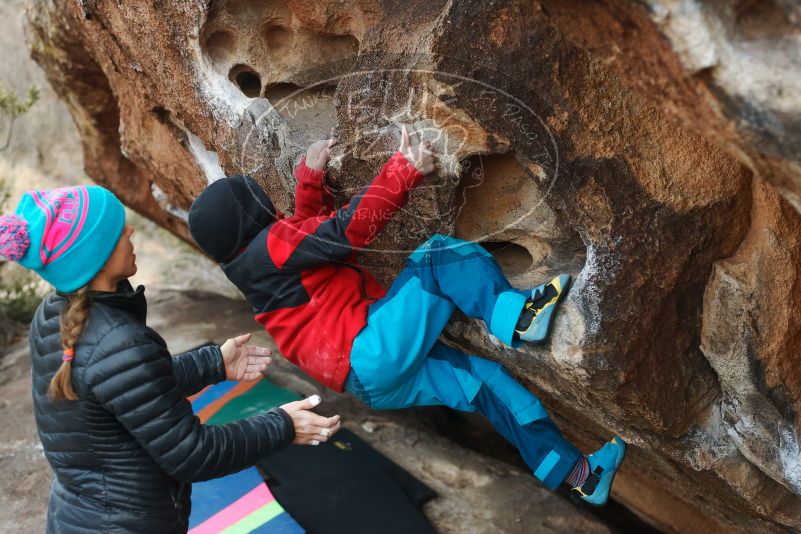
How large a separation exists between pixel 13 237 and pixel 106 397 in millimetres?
425

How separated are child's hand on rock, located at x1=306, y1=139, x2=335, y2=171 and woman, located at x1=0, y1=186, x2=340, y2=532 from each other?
895 mm

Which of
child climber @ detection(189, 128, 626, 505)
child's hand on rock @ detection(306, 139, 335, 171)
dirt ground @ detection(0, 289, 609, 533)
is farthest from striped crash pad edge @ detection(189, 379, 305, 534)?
child's hand on rock @ detection(306, 139, 335, 171)

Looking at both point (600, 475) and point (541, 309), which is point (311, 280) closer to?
point (541, 309)

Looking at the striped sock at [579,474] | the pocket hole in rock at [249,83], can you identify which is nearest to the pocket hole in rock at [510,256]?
the striped sock at [579,474]

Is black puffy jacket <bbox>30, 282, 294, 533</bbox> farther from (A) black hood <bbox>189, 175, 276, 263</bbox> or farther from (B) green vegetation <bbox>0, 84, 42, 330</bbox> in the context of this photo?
(B) green vegetation <bbox>0, 84, 42, 330</bbox>

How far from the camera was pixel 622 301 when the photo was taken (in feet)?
7.79

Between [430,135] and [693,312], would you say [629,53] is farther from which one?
[693,312]

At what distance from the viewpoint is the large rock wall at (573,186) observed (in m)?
2.24

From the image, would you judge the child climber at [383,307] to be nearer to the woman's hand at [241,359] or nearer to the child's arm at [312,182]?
the child's arm at [312,182]

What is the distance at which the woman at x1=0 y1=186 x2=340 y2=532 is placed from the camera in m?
1.87

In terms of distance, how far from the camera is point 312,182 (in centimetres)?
276

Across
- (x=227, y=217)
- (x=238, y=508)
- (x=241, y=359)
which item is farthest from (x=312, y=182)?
(x=238, y=508)

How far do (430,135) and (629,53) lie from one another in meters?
0.99

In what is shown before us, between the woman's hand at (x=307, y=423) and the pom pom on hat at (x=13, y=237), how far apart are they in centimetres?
76
